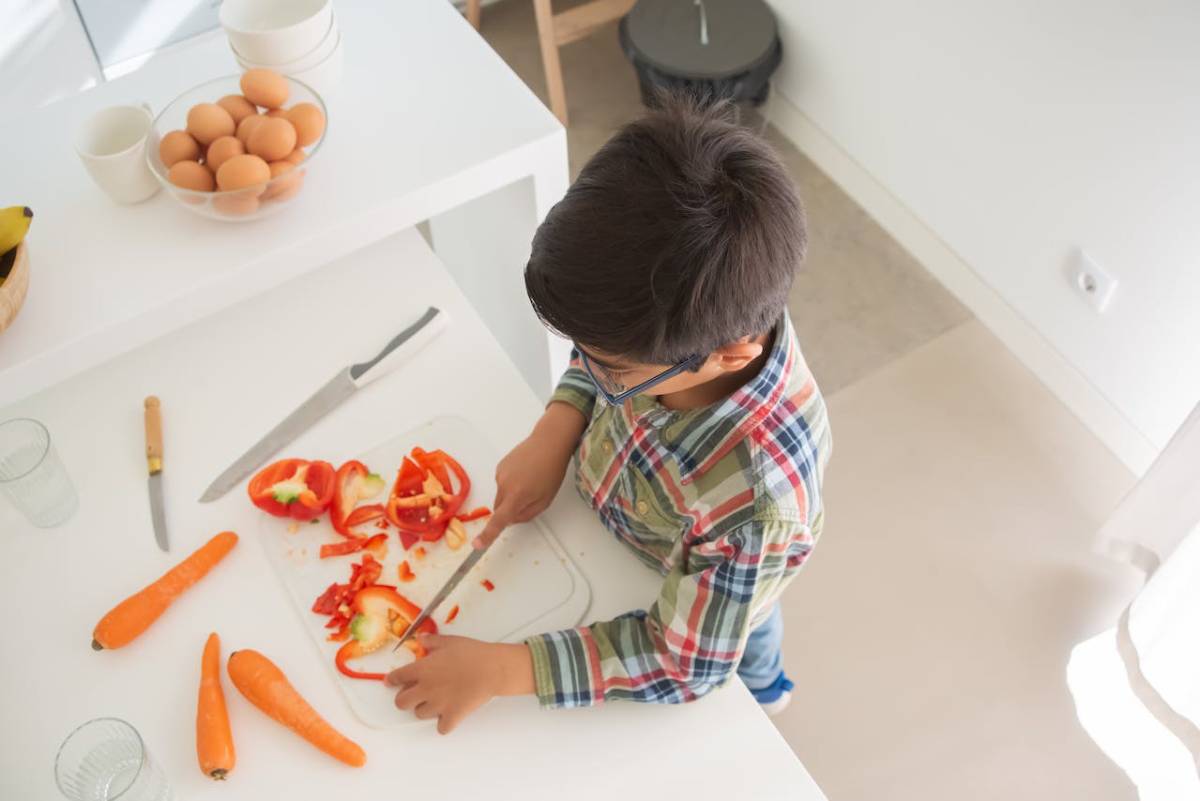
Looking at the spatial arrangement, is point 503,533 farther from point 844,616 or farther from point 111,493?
point 844,616

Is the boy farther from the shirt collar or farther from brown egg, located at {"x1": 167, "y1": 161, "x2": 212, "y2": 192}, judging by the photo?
brown egg, located at {"x1": 167, "y1": 161, "x2": 212, "y2": 192}

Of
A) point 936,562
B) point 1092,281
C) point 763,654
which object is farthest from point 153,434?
point 1092,281

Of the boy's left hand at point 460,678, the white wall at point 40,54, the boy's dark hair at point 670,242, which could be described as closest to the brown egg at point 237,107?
the boy's dark hair at point 670,242

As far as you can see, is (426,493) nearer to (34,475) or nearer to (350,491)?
(350,491)

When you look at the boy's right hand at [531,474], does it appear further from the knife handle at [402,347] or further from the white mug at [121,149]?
the white mug at [121,149]

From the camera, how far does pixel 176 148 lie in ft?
3.37

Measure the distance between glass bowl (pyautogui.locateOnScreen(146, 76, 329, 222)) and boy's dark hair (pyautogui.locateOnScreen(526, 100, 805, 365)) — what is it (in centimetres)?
38

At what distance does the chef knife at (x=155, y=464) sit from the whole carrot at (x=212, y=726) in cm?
14

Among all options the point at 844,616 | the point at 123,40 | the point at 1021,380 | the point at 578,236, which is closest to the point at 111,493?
the point at 578,236

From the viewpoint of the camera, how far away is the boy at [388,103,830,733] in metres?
0.75

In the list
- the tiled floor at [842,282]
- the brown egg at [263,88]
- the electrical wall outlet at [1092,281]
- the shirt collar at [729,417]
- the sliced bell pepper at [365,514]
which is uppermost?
the brown egg at [263,88]

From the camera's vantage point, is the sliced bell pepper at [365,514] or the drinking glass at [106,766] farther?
the sliced bell pepper at [365,514]

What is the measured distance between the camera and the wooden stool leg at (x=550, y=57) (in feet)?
7.23

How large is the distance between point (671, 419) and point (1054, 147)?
110 centimetres
